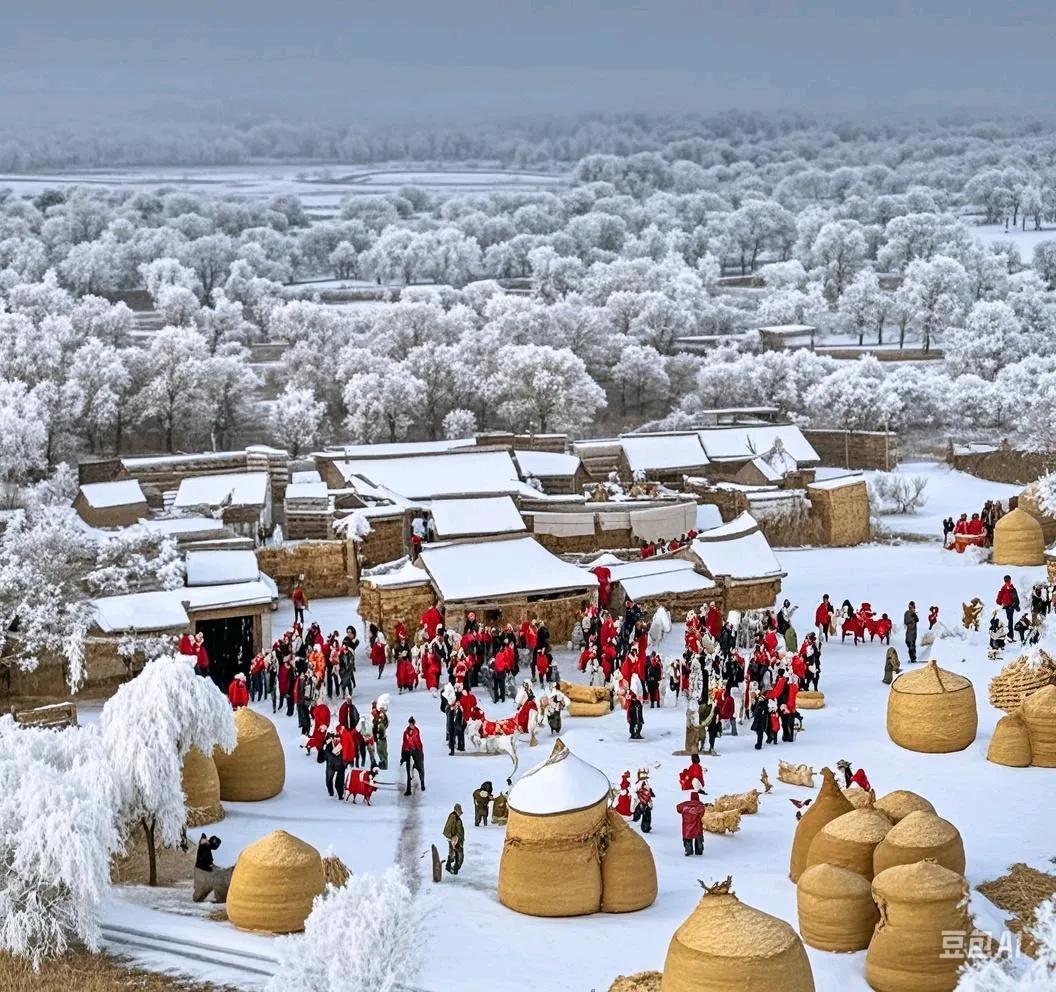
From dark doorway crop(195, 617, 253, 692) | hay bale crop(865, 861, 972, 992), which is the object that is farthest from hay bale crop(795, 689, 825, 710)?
dark doorway crop(195, 617, 253, 692)

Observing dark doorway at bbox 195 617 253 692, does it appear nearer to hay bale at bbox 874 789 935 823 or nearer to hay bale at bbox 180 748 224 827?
hay bale at bbox 180 748 224 827

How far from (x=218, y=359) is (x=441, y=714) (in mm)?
37149

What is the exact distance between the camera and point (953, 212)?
120 metres

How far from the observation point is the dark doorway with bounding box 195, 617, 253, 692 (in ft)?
97.2

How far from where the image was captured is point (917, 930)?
15648 mm

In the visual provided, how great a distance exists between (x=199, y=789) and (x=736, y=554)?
14.8 meters

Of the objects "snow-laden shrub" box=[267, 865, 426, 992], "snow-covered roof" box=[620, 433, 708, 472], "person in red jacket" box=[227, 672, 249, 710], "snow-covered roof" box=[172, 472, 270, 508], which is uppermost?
"snow-laden shrub" box=[267, 865, 426, 992]

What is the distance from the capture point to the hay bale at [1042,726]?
21.9 m

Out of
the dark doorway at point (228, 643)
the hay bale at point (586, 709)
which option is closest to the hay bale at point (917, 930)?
the hay bale at point (586, 709)

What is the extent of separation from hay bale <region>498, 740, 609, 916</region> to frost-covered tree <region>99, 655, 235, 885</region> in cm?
391

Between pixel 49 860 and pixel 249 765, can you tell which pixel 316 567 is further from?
pixel 49 860

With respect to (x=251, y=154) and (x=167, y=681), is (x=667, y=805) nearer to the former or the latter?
(x=167, y=681)

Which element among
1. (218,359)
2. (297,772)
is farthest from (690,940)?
(218,359)

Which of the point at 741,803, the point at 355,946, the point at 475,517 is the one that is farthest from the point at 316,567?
the point at 355,946
